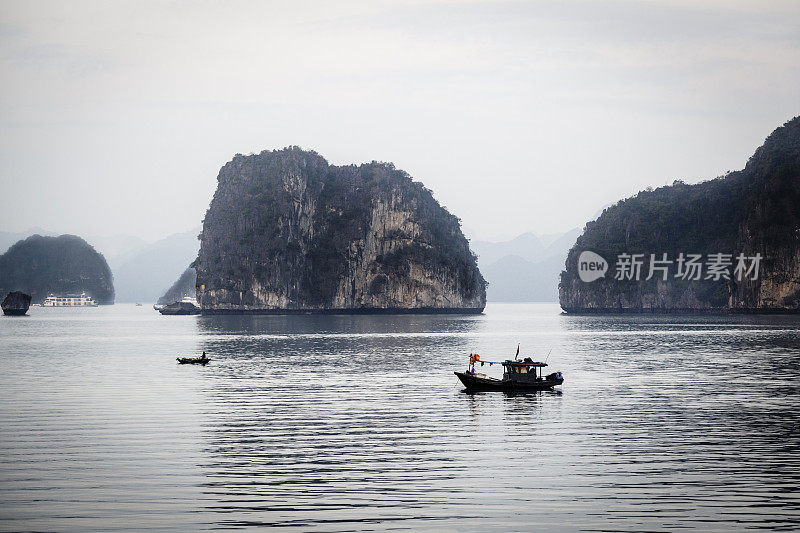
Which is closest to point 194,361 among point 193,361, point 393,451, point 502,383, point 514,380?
point 193,361

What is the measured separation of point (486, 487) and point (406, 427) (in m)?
12.3

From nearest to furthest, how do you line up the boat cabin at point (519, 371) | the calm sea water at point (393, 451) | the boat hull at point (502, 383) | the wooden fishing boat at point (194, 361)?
the calm sea water at point (393, 451) < the boat hull at point (502, 383) < the boat cabin at point (519, 371) < the wooden fishing boat at point (194, 361)

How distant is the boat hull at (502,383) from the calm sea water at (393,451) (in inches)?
32.3

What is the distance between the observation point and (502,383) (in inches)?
2037

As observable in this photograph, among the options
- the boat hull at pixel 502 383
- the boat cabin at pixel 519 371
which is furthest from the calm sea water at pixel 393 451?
the boat cabin at pixel 519 371

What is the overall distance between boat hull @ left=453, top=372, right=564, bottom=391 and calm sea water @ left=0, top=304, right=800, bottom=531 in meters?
0.82

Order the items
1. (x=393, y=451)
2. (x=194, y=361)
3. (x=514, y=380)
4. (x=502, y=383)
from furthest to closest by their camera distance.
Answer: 1. (x=194, y=361)
2. (x=514, y=380)
3. (x=502, y=383)
4. (x=393, y=451)

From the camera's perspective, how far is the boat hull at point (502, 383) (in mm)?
51312

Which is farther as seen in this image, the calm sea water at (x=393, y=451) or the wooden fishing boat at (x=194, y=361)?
the wooden fishing boat at (x=194, y=361)

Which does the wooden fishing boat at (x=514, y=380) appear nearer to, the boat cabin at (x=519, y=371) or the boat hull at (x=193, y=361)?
the boat cabin at (x=519, y=371)

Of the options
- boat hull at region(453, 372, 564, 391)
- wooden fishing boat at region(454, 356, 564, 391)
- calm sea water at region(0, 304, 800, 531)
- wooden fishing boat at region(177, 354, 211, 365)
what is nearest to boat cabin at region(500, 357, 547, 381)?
wooden fishing boat at region(454, 356, 564, 391)

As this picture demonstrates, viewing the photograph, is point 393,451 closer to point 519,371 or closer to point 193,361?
point 519,371

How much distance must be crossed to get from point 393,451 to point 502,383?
72.0ft

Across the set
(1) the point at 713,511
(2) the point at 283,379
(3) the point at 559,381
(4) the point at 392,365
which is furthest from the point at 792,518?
(4) the point at 392,365
